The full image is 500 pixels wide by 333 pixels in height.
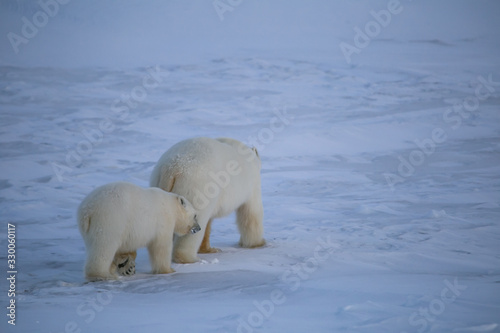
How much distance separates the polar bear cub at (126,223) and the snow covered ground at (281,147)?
199 mm

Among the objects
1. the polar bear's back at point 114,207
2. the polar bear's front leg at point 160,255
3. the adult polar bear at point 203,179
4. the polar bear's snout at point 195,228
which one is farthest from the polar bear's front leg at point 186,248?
the polar bear's back at point 114,207

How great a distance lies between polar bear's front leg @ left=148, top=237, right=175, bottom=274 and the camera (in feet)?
16.0

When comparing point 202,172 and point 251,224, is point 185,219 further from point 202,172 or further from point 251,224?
point 251,224

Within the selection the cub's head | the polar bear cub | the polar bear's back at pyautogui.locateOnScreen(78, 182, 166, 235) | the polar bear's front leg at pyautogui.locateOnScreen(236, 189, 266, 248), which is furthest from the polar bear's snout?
the polar bear's front leg at pyautogui.locateOnScreen(236, 189, 266, 248)

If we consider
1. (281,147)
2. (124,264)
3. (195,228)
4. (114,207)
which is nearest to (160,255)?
(124,264)

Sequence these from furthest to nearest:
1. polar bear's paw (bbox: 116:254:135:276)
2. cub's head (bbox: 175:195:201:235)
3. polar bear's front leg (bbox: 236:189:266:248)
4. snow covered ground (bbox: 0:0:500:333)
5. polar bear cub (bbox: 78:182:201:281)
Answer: polar bear's front leg (bbox: 236:189:266:248)
cub's head (bbox: 175:195:201:235)
polar bear's paw (bbox: 116:254:135:276)
polar bear cub (bbox: 78:182:201:281)
snow covered ground (bbox: 0:0:500:333)

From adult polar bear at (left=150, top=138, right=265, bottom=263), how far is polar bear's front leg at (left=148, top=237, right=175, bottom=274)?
465 millimetres

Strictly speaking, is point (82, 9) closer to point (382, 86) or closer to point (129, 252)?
point (382, 86)

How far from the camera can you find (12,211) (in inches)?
293

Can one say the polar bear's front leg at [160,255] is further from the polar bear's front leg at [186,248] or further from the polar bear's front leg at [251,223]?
the polar bear's front leg at [251,223]

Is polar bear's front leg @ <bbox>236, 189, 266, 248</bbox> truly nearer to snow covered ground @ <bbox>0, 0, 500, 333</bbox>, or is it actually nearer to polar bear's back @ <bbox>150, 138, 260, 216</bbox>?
snow covered ground @ <bbox>0, 0, 500, 333</bbox>

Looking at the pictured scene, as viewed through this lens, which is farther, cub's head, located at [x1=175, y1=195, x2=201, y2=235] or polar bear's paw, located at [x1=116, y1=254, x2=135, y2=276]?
cub's head, located at [x1=175, y1=195, x2=201, y2=235]

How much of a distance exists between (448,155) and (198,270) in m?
7.38

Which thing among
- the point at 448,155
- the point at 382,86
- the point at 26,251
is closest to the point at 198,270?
the point at 26,251
